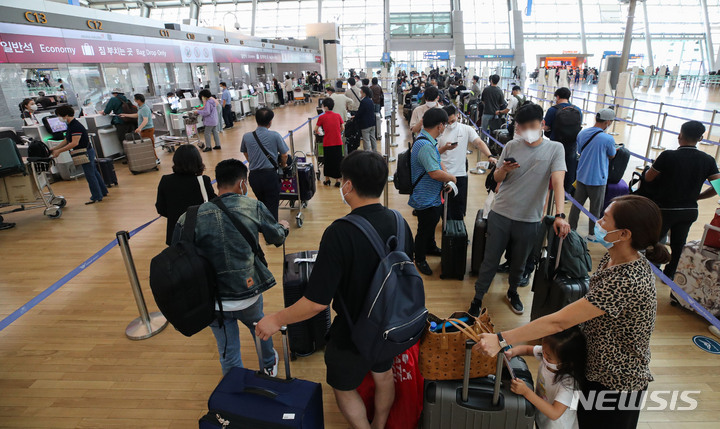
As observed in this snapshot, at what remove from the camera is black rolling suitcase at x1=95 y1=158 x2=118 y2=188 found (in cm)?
788

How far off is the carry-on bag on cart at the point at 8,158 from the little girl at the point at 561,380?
24.2ft

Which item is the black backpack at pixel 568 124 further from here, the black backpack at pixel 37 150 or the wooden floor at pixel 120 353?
the black backpack at pixel 37 150

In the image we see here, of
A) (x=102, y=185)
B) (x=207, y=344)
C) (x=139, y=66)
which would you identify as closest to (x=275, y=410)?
(x=207, y=344)

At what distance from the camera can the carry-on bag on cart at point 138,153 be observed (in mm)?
8859

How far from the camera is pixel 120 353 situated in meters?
3.30

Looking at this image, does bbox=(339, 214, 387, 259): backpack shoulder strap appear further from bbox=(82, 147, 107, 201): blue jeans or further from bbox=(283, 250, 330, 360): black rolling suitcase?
bbox=(82, 147, 107, 201): blue jeans

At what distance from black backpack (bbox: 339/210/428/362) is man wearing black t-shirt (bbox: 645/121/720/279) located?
3.21 meters

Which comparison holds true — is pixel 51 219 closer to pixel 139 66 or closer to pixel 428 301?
pixel 428 301

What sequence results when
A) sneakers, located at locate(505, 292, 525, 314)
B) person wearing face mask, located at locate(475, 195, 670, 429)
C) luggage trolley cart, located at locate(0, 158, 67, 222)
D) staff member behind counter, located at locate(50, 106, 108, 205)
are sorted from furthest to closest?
1. staff member behind counter, located at locate(50, 106, 108, 205)
2. luggage trolley cart, located at locate(0, 158, 67, 222)
3. sneakers, located at locate(505, 292, 525, 314)
4. person wearing face mask, located at locate(475, 195, 670, 429)

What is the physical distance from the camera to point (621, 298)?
4.99ft

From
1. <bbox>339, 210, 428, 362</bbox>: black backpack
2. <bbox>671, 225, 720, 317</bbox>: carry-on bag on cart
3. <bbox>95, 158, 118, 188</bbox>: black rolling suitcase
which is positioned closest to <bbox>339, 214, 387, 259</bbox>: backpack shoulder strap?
<bbox>339, 210, 428, 362</bbox>: black backpack

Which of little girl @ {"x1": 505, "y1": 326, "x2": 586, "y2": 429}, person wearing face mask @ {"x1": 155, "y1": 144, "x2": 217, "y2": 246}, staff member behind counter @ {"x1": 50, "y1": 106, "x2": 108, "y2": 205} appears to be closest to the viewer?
little girl @ {"x1": 505, "y1": 326, "x2": 586, "y2": 429}

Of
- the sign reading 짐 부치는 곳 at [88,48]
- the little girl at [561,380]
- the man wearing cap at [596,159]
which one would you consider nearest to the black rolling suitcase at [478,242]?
the man wearing cap at [596,159]

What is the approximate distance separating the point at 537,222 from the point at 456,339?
1.63 metres
